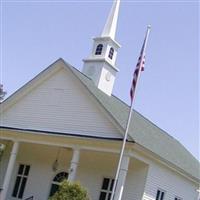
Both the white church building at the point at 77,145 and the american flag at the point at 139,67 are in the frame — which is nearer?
the american flag at the point at 139,67

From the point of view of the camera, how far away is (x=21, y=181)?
1088 inches

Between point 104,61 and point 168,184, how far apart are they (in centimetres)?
904

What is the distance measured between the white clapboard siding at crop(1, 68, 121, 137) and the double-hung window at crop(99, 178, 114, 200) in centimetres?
288

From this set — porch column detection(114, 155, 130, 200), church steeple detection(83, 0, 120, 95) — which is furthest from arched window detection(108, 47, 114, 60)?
porch column detection(114, 155, 130, 200)

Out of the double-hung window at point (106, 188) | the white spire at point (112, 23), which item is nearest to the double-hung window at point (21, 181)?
the double-hung window at point (106, 188)

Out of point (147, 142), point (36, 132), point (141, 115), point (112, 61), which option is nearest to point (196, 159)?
point (141, 115)

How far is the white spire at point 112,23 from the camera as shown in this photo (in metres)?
31.2

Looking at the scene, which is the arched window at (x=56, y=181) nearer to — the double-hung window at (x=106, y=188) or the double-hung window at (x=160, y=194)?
the double-hung window at (x=106, y=188)

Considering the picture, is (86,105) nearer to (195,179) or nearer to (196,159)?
(195,179)

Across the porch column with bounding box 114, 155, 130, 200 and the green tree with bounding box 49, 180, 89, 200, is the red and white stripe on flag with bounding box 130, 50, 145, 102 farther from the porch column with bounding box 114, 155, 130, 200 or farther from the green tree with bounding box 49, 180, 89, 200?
the green tree with bounding box 49, 180, 89, 200

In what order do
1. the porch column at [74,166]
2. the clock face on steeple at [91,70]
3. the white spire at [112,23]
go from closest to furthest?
the porch column at [74,166], the clock face on steeple at [91,70], the white spire at [112,23]

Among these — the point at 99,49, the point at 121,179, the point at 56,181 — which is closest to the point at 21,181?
the point at 56,181

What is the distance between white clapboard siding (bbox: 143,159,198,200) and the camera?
23211 millimetres

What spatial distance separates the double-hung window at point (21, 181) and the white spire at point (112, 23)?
10177mm
